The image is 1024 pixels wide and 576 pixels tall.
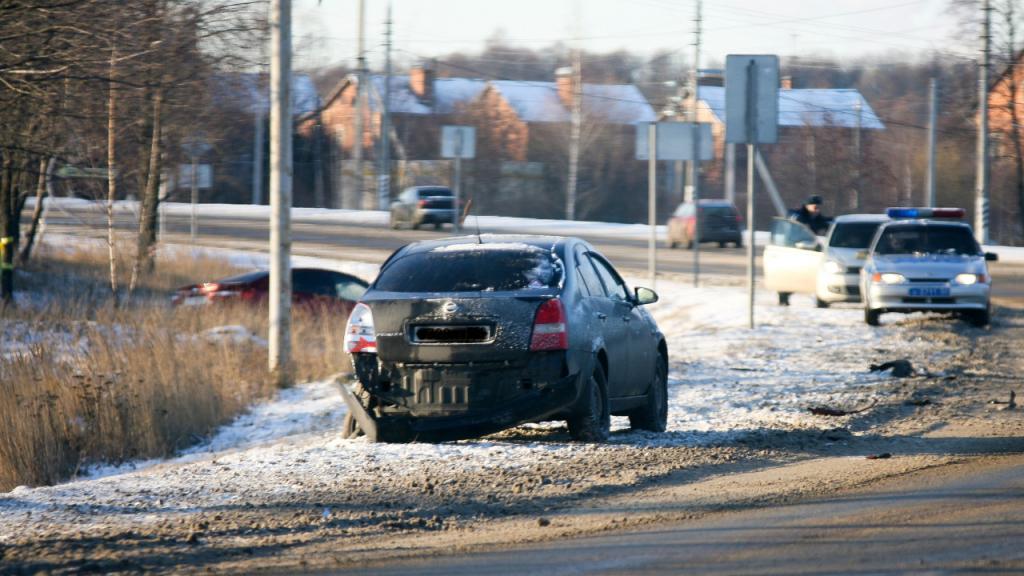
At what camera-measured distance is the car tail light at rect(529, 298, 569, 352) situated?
960 cm

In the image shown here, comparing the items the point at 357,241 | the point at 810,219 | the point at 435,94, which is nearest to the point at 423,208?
the point at 357,241

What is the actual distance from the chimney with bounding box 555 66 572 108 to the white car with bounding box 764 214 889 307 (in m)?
56.0

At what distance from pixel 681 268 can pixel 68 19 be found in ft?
82.2

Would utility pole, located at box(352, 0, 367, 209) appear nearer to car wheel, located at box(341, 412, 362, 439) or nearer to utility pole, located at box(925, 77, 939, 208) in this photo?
utility pole, located at box(925, 77, 939, 208)

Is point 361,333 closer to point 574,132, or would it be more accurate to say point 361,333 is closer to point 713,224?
point 713,224

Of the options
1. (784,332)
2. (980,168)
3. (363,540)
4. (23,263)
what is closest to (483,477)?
(363,540)

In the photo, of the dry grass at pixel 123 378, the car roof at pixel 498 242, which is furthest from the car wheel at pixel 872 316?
the car roof at pixel 498 242

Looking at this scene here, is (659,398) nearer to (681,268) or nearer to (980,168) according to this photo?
(681,268)

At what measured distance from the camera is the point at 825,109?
70562 mm

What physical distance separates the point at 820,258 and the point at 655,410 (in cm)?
1345

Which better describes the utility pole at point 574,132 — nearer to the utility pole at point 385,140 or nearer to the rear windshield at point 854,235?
Answer: the utility pole at point 385,140

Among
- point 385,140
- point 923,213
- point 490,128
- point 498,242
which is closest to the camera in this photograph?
point 498,242

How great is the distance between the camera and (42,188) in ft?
89.0

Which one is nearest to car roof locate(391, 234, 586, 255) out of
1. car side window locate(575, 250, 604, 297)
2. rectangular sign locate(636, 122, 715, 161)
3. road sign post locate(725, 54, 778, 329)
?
car side window locate(575, 250, 604, 297)
